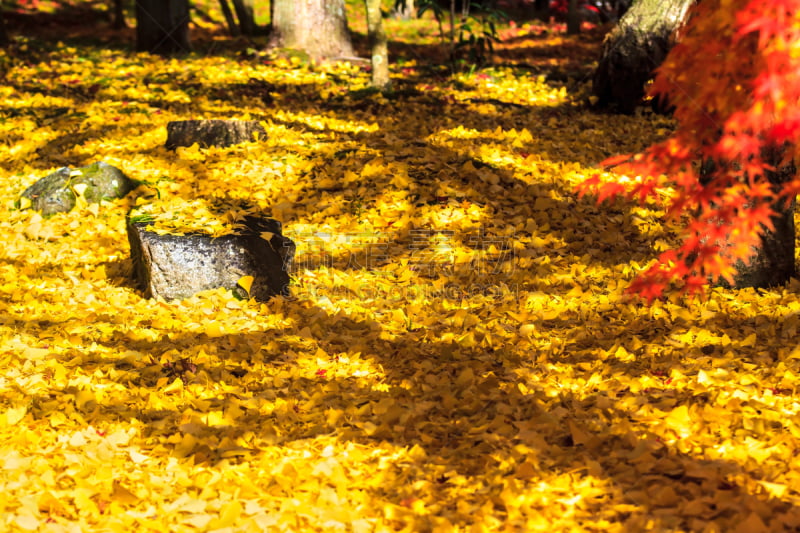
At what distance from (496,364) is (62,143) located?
5500mm

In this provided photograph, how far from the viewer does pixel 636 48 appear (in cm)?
835

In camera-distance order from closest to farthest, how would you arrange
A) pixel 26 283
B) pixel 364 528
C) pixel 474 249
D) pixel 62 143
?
pixel 364 528, pixel 26 283, pixel 474 249, pixel 62 143

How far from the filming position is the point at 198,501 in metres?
2.87

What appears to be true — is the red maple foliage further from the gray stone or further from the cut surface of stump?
the cut surface of stump

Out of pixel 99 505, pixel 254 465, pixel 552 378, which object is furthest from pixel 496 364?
pixel 99 505

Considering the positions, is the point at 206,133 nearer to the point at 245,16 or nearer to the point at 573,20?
the point at 245,16

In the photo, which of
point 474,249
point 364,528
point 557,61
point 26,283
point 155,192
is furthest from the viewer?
point 557,61

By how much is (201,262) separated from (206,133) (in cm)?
271

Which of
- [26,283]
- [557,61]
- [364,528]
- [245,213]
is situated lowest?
[364,528]

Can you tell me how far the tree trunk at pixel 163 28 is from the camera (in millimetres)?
11367

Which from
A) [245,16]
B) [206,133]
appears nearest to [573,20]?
[245,16]

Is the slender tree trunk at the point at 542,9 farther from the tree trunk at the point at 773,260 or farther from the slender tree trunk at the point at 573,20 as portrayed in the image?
the tree trunk at the point at 773,260

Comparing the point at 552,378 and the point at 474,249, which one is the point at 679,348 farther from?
the point at 474,249

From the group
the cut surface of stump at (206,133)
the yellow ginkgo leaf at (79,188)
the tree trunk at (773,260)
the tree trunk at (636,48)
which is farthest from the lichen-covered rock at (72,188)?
the tree trunk at (636,48)
